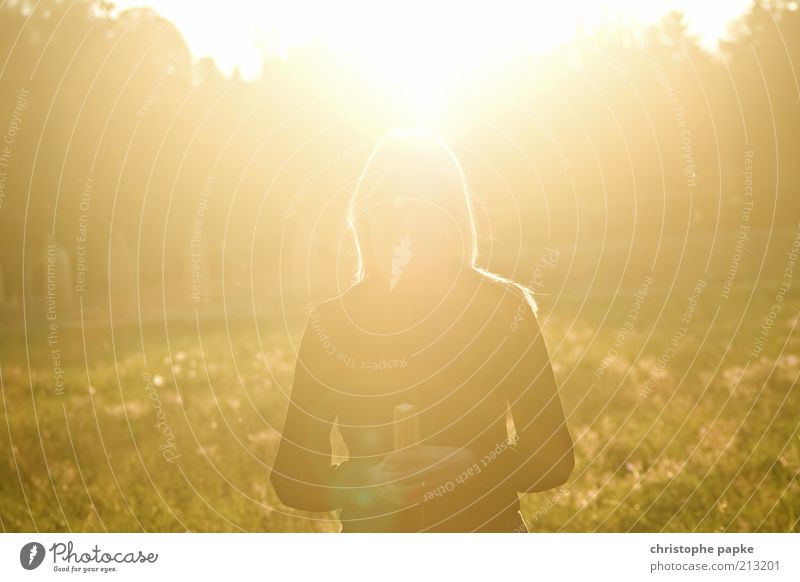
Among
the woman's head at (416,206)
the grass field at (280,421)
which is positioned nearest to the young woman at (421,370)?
the woman's head at (416,206)

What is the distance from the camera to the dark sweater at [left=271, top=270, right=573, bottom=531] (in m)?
2.29

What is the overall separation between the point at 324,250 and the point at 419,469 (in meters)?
13.0

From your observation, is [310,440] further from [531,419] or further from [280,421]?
[280,421]

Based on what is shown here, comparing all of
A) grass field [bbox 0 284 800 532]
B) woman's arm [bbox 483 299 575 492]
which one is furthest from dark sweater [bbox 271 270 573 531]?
grass field [bbox 0 284 800 532]

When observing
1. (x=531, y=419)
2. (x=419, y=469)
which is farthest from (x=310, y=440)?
(x=531, y=419)

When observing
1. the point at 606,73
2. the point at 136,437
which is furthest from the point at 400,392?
the point at 606,73

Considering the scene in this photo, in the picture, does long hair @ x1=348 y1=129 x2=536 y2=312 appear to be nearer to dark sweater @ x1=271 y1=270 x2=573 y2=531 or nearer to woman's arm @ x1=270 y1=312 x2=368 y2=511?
dark sweater @ x1=271 y1=270 x2=573 y2=531

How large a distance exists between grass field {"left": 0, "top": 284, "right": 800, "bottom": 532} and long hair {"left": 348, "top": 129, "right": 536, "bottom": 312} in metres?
2.18

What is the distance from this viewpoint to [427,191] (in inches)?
90.7

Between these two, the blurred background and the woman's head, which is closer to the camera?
the woman's head
